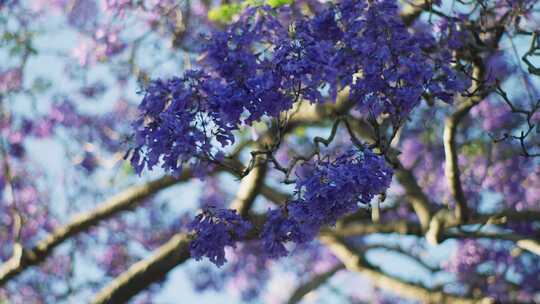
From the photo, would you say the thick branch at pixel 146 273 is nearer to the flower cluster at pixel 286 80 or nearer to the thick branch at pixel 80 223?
the thick branch at pixel 80 223

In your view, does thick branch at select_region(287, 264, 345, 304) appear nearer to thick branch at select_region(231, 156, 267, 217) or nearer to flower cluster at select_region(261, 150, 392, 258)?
thick branch at select_region(231, 156, 267, 217)

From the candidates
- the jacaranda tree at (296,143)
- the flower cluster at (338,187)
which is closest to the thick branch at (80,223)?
the jacaranda tree at (296,143)

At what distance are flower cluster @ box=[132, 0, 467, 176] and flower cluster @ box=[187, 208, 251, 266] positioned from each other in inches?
11.4

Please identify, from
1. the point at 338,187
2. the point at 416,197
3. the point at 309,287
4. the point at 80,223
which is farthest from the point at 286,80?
the point at 309,287

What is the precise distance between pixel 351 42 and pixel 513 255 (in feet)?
18.8

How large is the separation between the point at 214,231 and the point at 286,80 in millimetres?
818

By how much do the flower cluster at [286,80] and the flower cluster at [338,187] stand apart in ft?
1.26

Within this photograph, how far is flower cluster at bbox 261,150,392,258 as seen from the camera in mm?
3873

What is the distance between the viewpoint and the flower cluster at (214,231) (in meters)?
4.31

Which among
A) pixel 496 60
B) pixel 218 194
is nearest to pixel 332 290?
pixel 218 194

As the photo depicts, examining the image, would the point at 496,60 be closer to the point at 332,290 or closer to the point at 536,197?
the point at 536,197

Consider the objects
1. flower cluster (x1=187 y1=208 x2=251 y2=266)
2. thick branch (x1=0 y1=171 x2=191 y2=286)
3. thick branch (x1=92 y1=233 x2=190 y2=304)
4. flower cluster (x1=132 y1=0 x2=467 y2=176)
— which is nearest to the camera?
flower cluster (x1=132 y1=0 x2=467 y2=176)

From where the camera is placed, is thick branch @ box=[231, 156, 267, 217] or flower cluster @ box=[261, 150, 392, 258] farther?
thick branch @ box=[231, 156, 267, 217]

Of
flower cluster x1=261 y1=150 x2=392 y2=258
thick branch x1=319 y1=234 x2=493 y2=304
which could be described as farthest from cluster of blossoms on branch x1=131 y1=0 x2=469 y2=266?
thick branch x1=319 y1=234 x2=493 y2=304
